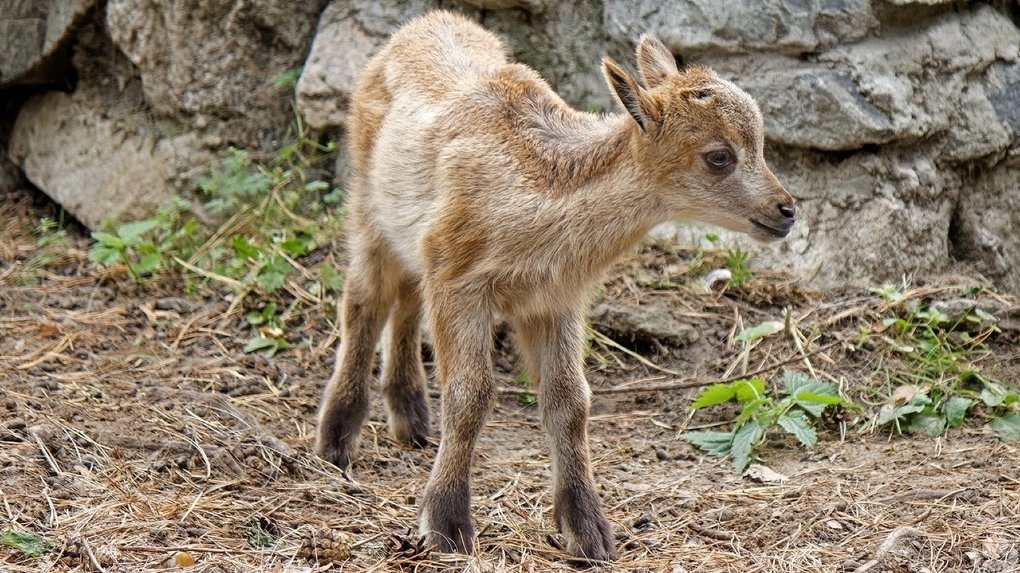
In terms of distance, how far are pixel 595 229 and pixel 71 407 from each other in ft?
9.57

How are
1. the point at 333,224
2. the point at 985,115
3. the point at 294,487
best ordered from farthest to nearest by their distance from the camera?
the point at 333,224 < the point at 985,115 < the point at 294,487

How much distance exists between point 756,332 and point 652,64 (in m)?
2.17

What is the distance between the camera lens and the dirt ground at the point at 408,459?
17.2 feet

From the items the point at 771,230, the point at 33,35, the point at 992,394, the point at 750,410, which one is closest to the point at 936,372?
the point at 992,394

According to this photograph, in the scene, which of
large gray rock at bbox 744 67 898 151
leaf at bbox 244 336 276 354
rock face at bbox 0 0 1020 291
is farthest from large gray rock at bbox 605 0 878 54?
leaf at bbox 244 336 276 354

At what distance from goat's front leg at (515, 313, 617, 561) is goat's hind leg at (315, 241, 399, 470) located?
1047mm

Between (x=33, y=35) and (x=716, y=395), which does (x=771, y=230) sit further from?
(x=33, y=35)

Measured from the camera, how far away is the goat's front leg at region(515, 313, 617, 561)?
18.3 ft

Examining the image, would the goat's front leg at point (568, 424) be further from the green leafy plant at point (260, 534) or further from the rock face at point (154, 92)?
the rock face at point (154, 92)

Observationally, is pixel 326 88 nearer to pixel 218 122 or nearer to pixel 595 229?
pixel 218 122

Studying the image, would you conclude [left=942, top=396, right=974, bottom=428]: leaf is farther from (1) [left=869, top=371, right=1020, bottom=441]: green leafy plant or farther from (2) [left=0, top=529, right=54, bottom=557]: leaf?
(2) [left=0, top=529, right=54, bottom=557]: leaf

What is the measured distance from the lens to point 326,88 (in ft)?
29.2

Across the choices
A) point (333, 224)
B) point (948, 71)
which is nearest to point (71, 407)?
point (333, 224)

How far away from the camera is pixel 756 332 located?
7.44m
